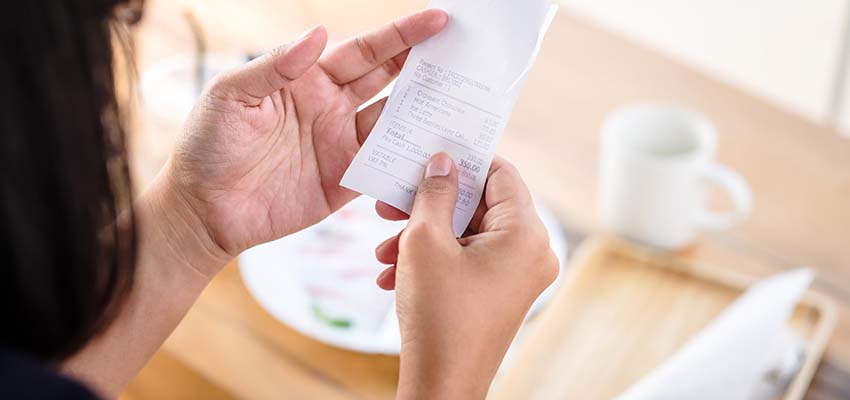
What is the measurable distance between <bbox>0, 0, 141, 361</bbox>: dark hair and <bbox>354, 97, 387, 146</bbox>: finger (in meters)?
0.33

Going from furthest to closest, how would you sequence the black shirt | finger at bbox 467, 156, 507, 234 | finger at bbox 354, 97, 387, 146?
1. finger at bbox 354, 97, 387, 146
2. finger at bbox 467, 156, 507, 234
3. the black shirt

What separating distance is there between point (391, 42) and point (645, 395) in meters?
0.38

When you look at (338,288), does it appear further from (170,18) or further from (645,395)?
(170,18)

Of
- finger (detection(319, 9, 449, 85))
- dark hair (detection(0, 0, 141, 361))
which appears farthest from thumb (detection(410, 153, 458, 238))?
dark hair (detection(0, 0, 141, 361))

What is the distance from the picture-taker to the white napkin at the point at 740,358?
0.89m

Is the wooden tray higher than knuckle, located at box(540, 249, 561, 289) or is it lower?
lower

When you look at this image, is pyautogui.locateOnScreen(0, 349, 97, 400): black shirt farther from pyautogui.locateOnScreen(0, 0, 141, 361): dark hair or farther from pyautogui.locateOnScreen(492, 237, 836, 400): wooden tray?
pyautogui.locateOnScreen(492, 237, 836, 400): wooden tray

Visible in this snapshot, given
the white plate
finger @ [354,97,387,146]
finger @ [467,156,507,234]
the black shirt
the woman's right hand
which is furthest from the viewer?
the white plate

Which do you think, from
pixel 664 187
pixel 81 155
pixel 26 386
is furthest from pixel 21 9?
pixel 664 187

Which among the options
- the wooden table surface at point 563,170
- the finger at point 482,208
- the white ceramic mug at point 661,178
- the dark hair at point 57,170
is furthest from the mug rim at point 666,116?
the dark hair at point 57,170

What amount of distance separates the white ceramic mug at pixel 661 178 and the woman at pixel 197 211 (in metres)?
0.31

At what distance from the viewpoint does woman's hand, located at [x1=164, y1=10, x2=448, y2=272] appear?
33.0 inches

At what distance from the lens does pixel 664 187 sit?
1.11 meters

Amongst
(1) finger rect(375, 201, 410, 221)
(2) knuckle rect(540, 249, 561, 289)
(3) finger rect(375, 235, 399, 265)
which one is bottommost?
(3) finger rect(375, 235, 399, 265)
